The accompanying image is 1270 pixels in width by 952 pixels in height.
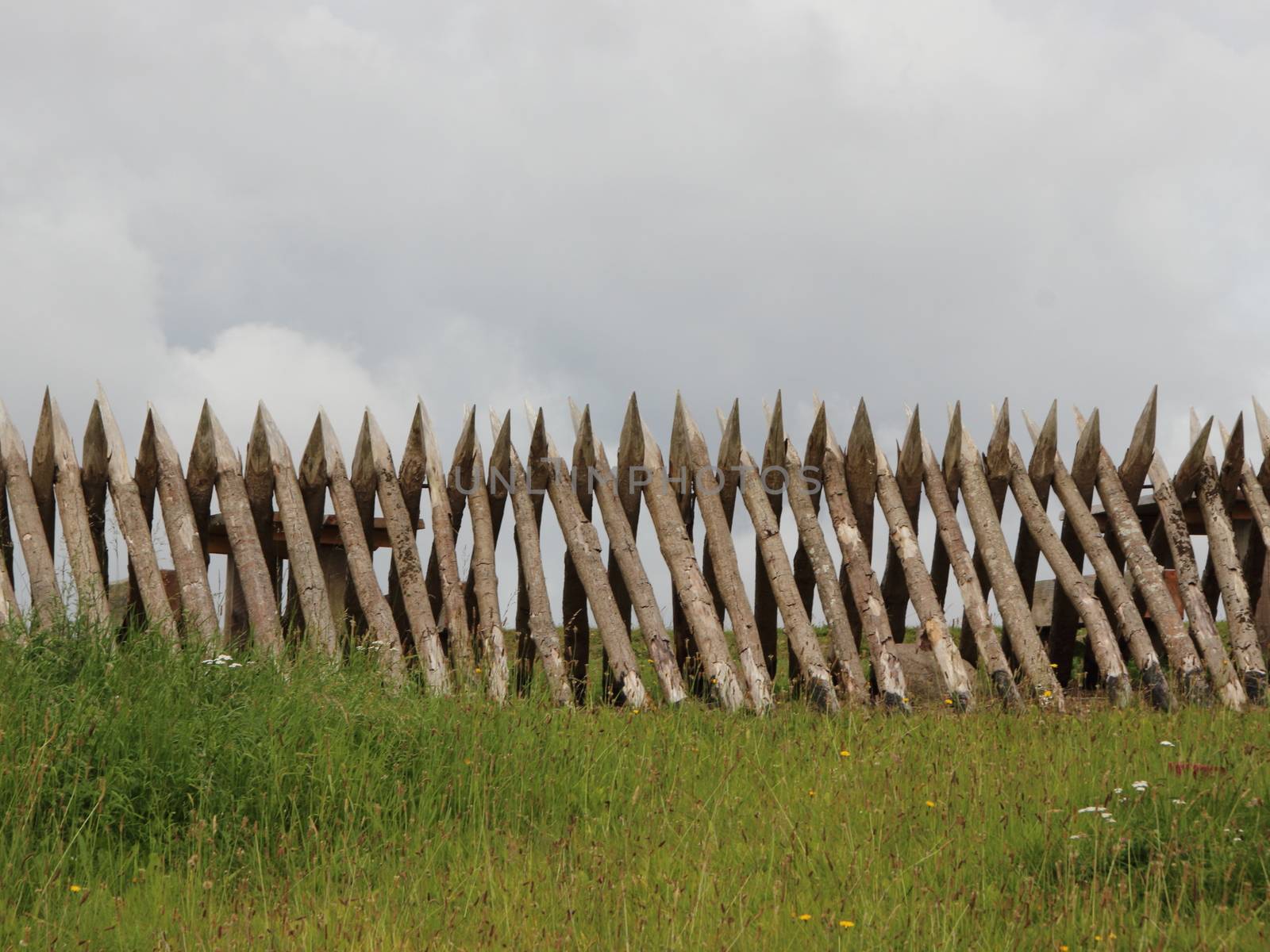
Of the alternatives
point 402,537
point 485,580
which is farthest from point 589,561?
point 402,537

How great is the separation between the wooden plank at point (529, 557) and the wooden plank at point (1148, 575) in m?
3.46

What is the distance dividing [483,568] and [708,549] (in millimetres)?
1318

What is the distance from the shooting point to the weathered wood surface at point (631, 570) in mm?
6051

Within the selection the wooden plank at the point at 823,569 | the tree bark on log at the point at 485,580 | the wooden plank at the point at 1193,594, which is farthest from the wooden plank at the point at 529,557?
the wooden plank at the point at 1193,594

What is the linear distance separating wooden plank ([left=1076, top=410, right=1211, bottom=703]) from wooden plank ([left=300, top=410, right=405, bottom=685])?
170 inches

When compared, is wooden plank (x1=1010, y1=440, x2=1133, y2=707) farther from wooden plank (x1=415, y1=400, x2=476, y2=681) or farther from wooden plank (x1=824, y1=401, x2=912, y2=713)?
wooden plank (x1=415, y1=400, x2=476, y2=681)

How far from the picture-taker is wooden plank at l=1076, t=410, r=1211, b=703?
669 cm

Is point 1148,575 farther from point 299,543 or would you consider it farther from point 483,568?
point 299,543

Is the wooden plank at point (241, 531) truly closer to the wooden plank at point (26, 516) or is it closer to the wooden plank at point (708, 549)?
the wooden plank at point (26, 516)

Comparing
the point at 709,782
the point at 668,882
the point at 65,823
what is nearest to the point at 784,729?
the point at 709,782

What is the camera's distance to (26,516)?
6586 mm

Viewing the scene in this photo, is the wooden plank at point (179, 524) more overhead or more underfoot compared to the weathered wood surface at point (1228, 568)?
more overhead

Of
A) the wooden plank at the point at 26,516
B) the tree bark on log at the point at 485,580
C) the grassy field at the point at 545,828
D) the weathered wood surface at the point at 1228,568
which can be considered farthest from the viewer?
the weathered wood surface at the point at 1228,568

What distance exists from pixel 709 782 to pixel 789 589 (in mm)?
2096
